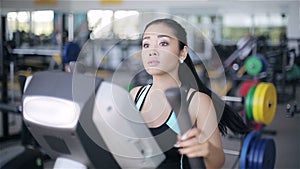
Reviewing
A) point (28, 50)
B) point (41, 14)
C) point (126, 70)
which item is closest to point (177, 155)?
point (126, 70)

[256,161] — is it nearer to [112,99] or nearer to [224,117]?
[224,117]

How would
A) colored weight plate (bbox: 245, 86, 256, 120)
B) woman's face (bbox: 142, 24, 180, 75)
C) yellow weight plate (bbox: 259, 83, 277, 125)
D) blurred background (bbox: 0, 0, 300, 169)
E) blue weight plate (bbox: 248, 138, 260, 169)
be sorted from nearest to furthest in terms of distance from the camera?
woman's face (bbox: 142, 24, 180, 75) < blurred background (bbox: 0, 0, 300, 169) < blue weight plate (bbox: 248, 138, 260, 169) < yellow weight plate (bbox: 259, 83, 277, 125) < colored weight plate (bbox: 245, 86, 256, 120)

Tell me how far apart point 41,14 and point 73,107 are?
149 cm

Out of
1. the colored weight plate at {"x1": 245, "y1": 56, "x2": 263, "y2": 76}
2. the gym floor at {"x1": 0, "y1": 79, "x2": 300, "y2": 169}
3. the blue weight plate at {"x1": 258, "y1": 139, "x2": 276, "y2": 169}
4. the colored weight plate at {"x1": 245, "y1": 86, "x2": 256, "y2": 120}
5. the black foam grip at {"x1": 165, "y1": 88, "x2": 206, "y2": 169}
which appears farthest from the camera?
the colored weight plate at {"x1": 245, "y1": 56, "x2": 263, "y2": 76}

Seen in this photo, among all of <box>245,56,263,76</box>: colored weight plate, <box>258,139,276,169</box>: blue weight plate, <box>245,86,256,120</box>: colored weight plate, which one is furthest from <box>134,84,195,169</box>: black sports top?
<box>245,56,263,76</box>: colored weight plate

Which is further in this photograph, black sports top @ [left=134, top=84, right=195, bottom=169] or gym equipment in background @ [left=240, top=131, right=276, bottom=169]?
gym equipment in background @ [left=240, top=131, right=276, bottom=169]

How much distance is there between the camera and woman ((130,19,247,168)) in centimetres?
83

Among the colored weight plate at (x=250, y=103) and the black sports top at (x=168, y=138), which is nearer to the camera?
the black sports top at (x=168, y=138)

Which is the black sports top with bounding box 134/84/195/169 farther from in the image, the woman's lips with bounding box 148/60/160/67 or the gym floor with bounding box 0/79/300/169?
the gym floor with bounding box 0/79/300/169

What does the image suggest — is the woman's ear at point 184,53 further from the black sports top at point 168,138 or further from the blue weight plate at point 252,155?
the blue weight plate at point 252,155

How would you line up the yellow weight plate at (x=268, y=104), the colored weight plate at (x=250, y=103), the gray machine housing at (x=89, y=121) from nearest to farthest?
the gray machine housing at (x=89, y=121)
the yellow weight plate at (x=268, y=104)
the colored weight plate at (x=250, y=103)

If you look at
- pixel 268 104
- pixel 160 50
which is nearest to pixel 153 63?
pixel 160 50

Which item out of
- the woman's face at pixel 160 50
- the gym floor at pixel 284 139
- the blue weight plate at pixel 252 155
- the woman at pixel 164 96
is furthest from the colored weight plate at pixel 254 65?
the woman's face at pixel 160 50

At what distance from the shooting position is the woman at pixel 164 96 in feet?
2.73
